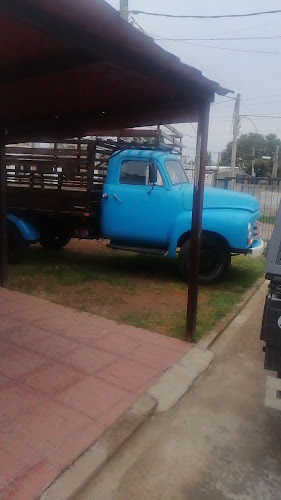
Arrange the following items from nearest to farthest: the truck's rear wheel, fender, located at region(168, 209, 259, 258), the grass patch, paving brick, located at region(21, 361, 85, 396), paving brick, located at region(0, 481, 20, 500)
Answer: paving brick, located at region(0, 481, 20, 500) → paving brick, located at region(21, 361, 85, 396) → the grass patch → fender, located at region(168, 209, 259, 258) → the truck's rear wheel

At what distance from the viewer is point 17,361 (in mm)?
3684

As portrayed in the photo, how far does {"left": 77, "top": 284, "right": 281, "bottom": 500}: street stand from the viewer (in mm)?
2344

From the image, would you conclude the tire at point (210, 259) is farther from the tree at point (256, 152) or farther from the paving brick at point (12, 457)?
the tree at point (256, 152)

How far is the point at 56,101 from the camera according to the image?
4578 millimetres

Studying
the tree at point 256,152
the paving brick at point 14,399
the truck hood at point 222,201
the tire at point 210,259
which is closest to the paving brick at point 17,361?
the paving brick at point 14,399

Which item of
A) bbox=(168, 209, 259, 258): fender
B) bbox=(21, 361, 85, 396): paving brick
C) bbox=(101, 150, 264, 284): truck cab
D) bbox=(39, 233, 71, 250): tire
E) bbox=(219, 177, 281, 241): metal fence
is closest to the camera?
bbox=(21, 361, 85, 396): paving brick

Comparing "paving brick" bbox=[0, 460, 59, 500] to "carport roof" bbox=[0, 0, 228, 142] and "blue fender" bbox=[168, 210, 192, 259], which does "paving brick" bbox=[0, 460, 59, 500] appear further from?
"blue fender" bbox=[168, 210, 192, 259]

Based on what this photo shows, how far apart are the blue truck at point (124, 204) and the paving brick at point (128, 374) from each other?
314 cm


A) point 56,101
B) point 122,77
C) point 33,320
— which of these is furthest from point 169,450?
point 56,101

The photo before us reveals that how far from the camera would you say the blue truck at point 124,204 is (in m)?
6.49

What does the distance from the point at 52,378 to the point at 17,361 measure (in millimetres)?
473

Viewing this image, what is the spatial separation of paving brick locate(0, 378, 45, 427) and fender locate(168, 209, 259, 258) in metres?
3.88

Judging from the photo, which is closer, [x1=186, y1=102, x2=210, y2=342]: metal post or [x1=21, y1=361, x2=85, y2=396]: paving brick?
[x1=21, y1=361, x2=85, y2=396]: paving brick

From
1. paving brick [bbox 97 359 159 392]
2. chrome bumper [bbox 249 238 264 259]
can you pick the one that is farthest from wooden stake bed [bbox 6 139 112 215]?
paving brick [bbox 97 359 159 392]
